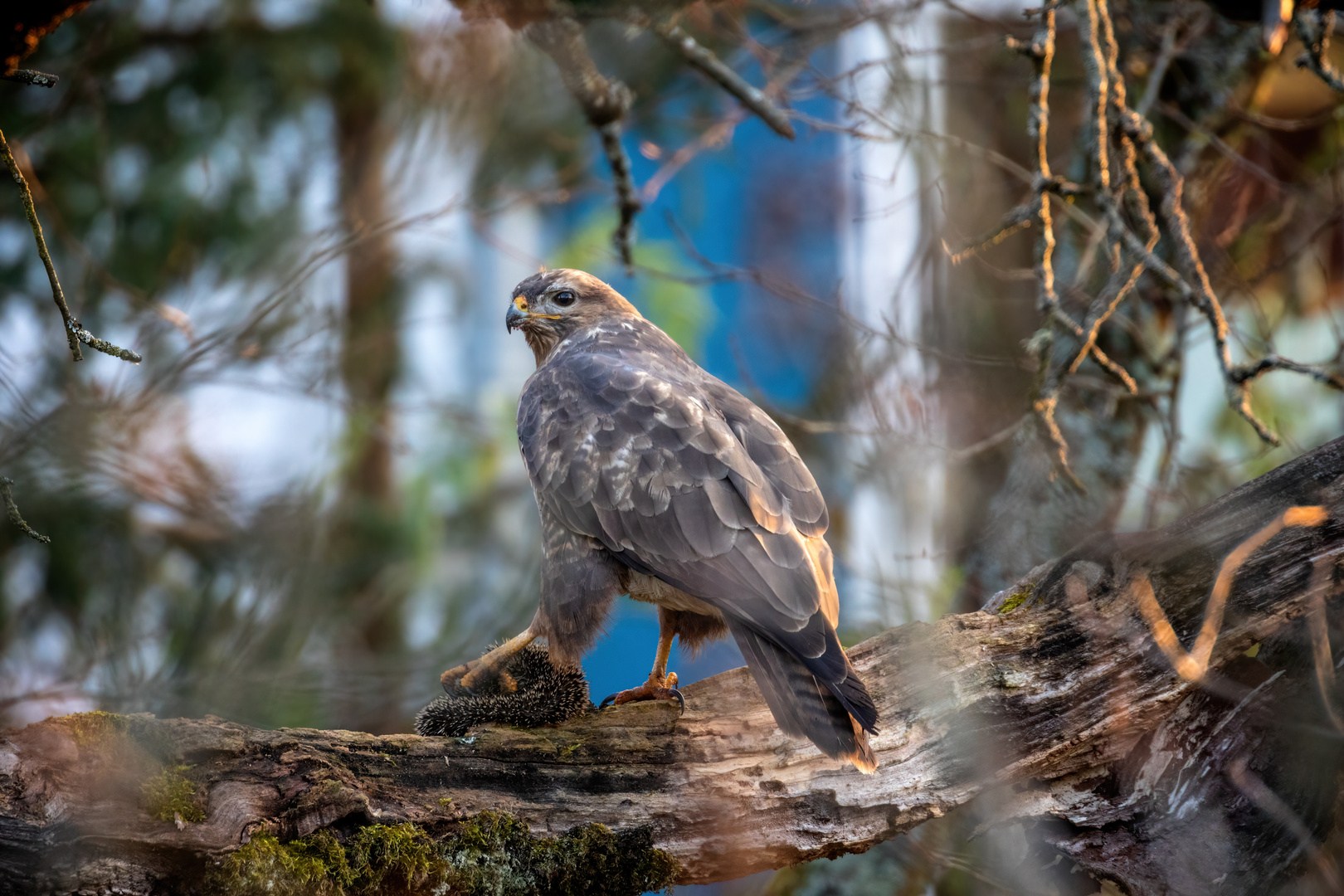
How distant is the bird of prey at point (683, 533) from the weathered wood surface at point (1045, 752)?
26 cm

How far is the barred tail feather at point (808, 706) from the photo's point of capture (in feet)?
8.52

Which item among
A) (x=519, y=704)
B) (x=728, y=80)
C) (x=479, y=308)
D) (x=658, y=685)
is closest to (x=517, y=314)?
(x=728, y=80)

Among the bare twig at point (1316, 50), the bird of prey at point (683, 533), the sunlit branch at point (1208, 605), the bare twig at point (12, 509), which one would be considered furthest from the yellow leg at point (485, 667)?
the bare twig at point (1316, 50)

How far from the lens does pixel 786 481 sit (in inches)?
126

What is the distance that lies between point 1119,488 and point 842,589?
1595 mm

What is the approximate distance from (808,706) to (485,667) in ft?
3.44

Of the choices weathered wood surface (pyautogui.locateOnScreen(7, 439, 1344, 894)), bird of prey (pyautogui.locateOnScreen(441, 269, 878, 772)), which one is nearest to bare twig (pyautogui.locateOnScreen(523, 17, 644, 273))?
bird of prey (pyautogui.locateOnScreen(441, 269, 878, 772))

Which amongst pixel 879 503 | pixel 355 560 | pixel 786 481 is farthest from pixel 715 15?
pixel 355 560

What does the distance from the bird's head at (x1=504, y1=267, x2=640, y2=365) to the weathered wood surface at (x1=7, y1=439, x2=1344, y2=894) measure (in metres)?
1.79

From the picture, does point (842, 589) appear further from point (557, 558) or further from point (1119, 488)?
point (557, 558)

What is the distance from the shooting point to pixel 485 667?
3146 millimetres

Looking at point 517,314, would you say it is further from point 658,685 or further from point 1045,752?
point 1045,752

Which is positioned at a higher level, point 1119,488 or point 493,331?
point 493,331

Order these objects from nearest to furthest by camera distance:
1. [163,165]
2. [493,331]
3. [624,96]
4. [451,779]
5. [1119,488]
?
1. [451,779]
2. [624,96]
3. [1119,488]
4. [163,165]
5. [493,331]
